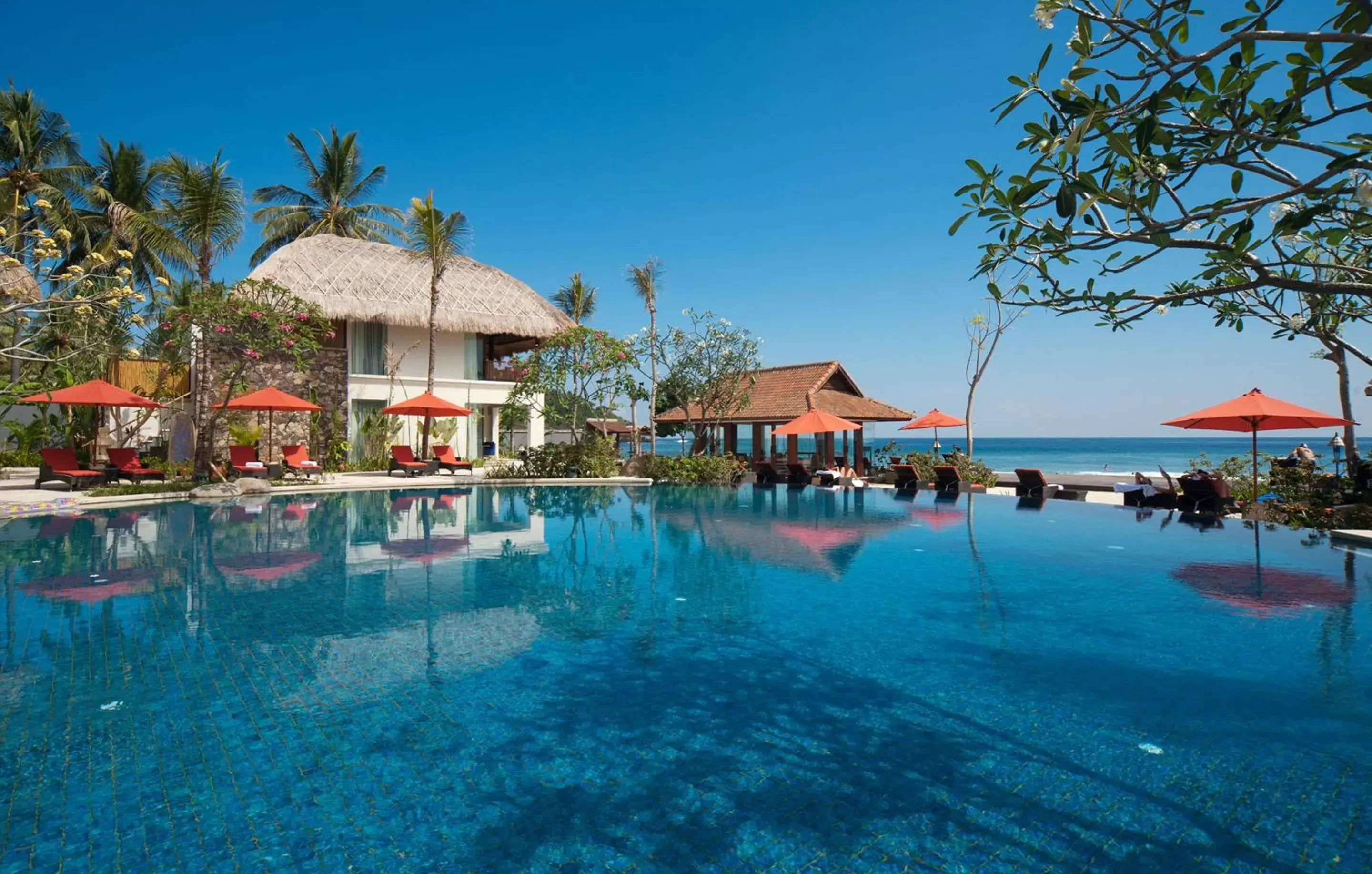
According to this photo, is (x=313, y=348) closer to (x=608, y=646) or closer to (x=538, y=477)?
(x=538, y=477)

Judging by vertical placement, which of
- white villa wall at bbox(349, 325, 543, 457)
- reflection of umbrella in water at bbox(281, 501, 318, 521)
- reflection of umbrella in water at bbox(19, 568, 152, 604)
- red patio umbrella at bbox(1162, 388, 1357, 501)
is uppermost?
white villa wall at bbox(349, 325, 543, 457)

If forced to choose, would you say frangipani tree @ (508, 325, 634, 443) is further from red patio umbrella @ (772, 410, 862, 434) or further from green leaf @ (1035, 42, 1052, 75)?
green leaf @ (1035, 42, 1052, 75)

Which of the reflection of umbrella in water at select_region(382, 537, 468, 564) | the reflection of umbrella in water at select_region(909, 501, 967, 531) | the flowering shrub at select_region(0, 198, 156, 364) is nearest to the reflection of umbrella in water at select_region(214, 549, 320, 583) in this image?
the reflection of umbrella in water at select_region(382, 537, 468, 564)

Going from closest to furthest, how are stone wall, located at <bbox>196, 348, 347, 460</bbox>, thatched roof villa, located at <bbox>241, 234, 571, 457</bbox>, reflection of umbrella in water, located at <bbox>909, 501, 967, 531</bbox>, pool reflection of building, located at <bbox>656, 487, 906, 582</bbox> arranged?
1. pool reflection of building, located at <bbox>656, 487, 906, 582</bbox>
2. reflection of umbrella in water, located at <bbox>909, 501, 967, 531</bbox>
3. stone wall, located at <bbox>196, 348, 347, 460</bbox>
4. thatched roof villa, located at <bbox>241, 234, 571, 457</bbox>

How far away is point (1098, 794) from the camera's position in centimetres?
350

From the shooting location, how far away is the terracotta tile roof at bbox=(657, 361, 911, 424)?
2294cm

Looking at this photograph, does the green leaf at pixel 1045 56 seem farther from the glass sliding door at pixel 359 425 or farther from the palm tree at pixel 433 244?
the glass sliding door at pixel 359 425

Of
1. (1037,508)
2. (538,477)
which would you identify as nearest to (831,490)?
(1037,508)

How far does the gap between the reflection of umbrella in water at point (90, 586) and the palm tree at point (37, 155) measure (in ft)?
64.1

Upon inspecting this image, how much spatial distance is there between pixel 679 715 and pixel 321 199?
30.3 meters

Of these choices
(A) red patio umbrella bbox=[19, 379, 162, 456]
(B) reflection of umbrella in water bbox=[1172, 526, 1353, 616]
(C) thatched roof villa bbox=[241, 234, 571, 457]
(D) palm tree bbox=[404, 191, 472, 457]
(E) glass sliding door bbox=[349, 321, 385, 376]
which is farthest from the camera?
(E) glass sliding door bbox=[349, 321, 385, 376]

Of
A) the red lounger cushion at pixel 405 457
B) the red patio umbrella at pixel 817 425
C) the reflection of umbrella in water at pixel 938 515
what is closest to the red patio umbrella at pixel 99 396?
the red lounger cushion at pixel 405 457

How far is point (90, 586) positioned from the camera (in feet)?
24.8

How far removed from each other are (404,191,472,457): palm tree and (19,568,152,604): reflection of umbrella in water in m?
13.4
